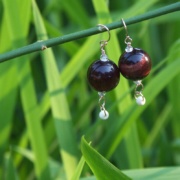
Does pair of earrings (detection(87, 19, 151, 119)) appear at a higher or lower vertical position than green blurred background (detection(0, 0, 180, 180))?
higher

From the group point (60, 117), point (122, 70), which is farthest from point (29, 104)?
point (122, 70)

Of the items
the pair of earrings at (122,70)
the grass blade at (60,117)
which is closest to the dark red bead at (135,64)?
the pair of earrings at (122,70)

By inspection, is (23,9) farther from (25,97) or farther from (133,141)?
(133,141)

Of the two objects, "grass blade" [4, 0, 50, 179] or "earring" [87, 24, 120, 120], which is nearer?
"earring" [87, 24, 120, 120]

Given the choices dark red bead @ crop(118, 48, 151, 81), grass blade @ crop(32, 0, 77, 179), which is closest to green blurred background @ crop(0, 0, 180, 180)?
grass blade @ crop(32, 0, 77, 179)

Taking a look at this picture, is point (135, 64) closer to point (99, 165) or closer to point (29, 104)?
point (99, 165)

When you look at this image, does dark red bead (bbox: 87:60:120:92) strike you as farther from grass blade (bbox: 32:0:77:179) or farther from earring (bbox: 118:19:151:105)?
grass blade (bbox: 32:0:77:179)
